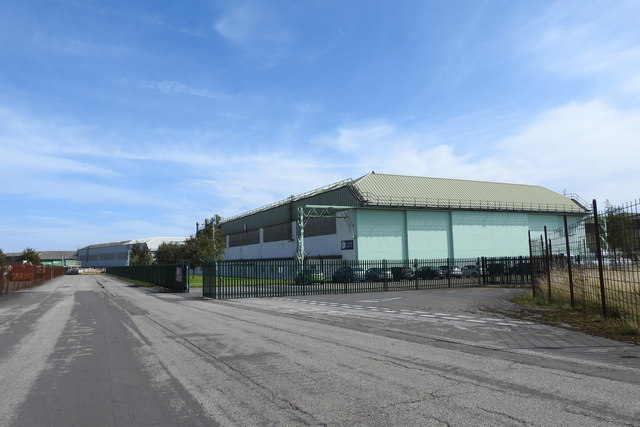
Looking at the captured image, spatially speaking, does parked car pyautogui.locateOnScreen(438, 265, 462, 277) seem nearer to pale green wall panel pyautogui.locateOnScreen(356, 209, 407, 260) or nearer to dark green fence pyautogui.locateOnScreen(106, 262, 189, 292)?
pale green wall panel pyautogui.locateOnScreen(356, 209, 407, 260)

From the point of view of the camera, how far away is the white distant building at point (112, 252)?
436ft

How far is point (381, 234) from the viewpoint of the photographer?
52.8 meters

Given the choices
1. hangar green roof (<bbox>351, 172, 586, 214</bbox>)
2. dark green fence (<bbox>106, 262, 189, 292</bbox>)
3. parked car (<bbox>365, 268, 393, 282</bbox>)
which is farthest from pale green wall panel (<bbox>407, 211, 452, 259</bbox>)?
dark green fence (<bbox>106, 262, 189, 292</bbox>)

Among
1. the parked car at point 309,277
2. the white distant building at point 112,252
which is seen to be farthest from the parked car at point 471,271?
the white distant building at point 112,252

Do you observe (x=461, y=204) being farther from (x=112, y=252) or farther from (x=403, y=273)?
(x=112, y=252)

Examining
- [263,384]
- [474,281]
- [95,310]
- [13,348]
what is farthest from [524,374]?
[474,281]

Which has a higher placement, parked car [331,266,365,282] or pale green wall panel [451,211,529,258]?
pale green wall panel [451,211,529,258]

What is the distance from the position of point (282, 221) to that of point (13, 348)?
5624 cm

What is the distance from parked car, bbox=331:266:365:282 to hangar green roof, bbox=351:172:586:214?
2155 centimetres

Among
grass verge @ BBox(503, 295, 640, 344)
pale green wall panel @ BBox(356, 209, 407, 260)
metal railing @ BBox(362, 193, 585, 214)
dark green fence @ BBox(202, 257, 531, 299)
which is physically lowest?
grass verge @ BBox(503, 295, 640, 344)

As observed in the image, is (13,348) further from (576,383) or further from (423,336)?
(576,383)

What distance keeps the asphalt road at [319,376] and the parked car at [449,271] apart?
20178mm

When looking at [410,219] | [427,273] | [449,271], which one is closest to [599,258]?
[427,273]

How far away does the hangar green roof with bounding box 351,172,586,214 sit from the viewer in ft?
180
